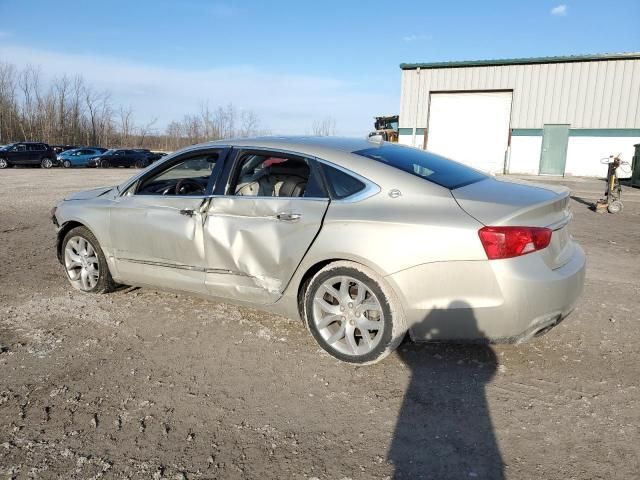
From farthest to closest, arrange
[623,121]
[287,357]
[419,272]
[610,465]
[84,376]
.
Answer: [623,121]
[287,357]
[84,376]
[419,272]
[610,465]

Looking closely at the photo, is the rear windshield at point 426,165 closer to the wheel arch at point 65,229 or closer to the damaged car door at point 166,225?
the damaged car door at point 166,225

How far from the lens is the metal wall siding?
27.6 m

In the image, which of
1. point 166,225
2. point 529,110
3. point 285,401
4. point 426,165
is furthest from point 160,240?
point 529,110

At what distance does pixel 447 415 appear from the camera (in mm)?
2754

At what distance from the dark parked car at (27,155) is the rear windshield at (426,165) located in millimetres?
34098

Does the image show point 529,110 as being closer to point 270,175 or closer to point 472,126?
point 472,126

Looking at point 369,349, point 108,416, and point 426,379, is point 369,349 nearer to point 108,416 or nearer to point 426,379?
point 426,379

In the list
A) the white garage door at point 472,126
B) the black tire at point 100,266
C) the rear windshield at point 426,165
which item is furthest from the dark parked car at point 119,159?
the rear windshield at point 426,165

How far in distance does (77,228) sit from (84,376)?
2056 mm

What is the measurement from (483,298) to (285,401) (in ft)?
4.42

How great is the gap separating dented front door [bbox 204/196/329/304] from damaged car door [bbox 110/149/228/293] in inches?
6.1

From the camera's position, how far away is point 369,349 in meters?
3.25

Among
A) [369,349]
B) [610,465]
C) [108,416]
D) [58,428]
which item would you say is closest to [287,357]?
[369,349]

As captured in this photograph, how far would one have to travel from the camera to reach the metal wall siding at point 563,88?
90.7 ft
